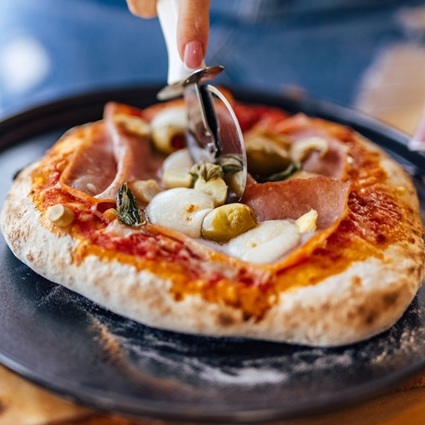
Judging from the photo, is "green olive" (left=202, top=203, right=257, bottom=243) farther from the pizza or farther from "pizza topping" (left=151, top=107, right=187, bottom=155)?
"pizza topping" (left=151, top=107, right=187, bottom=155)

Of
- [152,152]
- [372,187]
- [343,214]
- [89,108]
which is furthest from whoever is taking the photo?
[89,108]

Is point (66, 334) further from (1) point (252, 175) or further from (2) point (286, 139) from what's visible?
(2) point (286, 139)

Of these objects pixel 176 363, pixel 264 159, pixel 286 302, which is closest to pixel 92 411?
pixel 176 363

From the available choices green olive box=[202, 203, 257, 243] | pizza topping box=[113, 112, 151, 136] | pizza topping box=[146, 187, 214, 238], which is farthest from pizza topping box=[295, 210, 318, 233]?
pizza topping box=[113, 112, 151, 136]

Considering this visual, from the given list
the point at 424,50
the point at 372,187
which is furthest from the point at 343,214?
the point at 424,50

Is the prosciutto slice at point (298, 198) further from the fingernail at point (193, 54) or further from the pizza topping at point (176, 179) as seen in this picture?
the fingernail at point (193, 54)

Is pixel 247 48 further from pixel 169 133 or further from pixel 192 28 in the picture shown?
pixel 192 28
